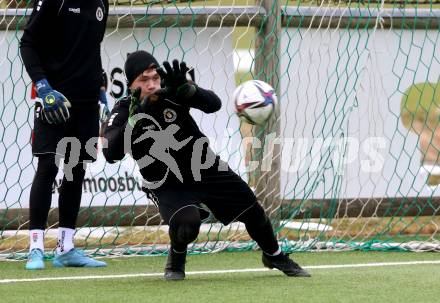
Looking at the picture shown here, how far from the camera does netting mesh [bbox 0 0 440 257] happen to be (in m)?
7.86

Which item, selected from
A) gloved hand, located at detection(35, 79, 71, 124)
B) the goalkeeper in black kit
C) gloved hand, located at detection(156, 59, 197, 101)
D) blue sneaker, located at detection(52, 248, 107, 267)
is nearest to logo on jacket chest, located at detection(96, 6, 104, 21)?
gloved hand, located at detection(35, 79, 71, 124)

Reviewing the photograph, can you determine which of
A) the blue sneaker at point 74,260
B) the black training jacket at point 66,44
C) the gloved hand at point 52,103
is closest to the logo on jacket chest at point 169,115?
the gloved hand at point 52,103

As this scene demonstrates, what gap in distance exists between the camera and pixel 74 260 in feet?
22.7

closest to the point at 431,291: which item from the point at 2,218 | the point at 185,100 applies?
the point at 185,100

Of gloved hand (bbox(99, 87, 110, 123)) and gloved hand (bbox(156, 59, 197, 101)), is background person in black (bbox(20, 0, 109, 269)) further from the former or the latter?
gloved hand (bbox(156, 59, 197, 101))

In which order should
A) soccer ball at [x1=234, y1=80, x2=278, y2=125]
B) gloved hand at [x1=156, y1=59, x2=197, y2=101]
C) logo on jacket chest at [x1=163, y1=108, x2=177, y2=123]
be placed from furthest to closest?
logo on jacket chest at [x1=163, y1=108, x2=177, y2=123]
soccer ball at [x1=234, y1=80, x2=278, y2=125]
gloved hand at [x1=156, y1=59, x2=197, y2=101]

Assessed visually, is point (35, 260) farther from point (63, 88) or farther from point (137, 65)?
point (137, 65)

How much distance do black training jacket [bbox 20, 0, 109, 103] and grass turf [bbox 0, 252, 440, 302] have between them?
117cm

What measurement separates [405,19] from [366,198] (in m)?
1.42

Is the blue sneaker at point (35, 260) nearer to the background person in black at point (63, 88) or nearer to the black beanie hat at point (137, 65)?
the background person in black at point (63, 88)

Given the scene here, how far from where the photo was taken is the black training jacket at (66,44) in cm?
674

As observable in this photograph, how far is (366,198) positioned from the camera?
334 inches

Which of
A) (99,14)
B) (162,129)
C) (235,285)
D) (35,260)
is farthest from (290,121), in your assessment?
(235,285)

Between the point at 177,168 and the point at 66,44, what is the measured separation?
1191 mm
